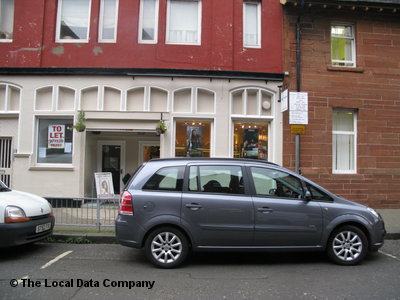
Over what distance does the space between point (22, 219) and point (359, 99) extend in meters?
10.4

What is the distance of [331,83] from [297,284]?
25.9 feet

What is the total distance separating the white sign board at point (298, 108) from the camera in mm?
8742

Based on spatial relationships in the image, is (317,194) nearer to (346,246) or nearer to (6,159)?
(346,246)

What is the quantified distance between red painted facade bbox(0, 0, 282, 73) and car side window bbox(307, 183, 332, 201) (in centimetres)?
588

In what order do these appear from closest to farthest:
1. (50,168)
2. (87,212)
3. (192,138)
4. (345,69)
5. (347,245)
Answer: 1. (347,245)
2. (87,212)
3. (50,168)
4. (192,138)
5. (345,69)

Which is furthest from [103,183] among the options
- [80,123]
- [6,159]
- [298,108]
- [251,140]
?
[298,108]

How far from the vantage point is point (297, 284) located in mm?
4348

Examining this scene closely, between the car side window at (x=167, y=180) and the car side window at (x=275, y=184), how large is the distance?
1.29 metres

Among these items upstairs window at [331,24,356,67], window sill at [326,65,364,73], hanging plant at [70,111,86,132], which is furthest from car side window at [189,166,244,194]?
upstairs window at [331,24,356,67]

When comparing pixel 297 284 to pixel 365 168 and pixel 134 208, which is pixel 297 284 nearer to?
pixel 134 208

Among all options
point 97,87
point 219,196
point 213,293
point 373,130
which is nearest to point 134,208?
point 219,196

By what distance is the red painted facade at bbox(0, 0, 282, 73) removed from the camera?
993 centimetres

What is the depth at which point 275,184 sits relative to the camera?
17.4 feet

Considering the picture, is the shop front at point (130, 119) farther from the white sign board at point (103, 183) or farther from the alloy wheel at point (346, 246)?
the alloy wheel at point (346, 246)
